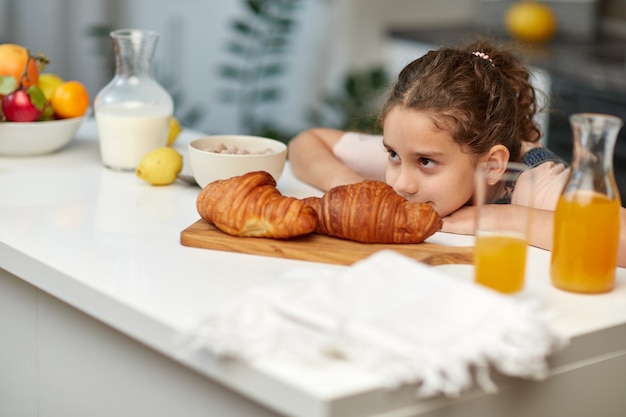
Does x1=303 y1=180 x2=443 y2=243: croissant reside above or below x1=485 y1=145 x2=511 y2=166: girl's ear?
below

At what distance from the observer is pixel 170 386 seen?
1.17m

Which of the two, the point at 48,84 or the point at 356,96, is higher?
the point at 48,84

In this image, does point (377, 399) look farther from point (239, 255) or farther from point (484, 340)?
point (239, 255)

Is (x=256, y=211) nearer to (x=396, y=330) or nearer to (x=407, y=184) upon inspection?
(x=407, y=184)

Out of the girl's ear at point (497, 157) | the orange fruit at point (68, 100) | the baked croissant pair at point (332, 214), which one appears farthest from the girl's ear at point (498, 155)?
the orange fruit at point (68, 100)

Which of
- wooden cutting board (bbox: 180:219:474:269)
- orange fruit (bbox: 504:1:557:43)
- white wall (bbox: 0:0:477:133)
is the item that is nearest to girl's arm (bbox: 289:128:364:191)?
wooden cutting board (bbox: 180:219:474:269)

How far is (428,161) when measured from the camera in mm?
1507

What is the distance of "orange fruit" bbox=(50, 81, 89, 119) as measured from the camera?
1862 mm

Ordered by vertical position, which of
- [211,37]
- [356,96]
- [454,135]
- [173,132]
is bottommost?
[356,96]

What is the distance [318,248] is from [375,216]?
0.09m

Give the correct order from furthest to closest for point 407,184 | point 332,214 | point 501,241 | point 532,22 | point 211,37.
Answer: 1. point 211,37
2. point 532,22
3. point 407,184
4. point 332,214
5. point 501,241

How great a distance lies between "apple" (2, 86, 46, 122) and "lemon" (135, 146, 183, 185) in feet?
0.89

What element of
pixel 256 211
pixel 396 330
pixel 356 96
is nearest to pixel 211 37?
pixel 356 96

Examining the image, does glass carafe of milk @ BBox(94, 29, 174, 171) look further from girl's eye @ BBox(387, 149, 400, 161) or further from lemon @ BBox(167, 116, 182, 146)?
girl's eye @ BBox(387, 149, 400, 161)
